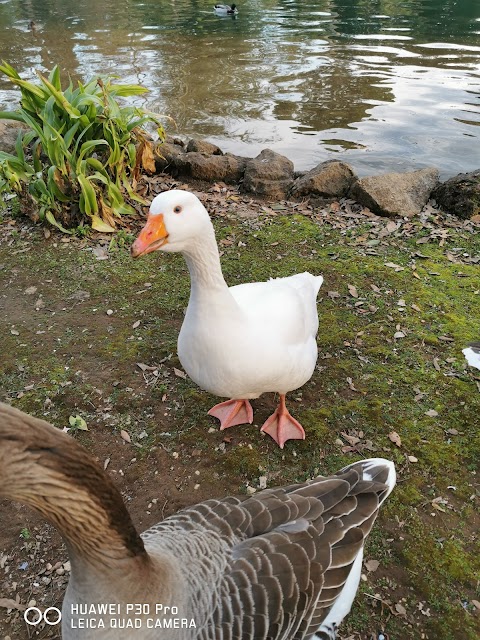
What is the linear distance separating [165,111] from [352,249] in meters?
7.02

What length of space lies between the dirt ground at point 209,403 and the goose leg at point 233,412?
7 centimetres

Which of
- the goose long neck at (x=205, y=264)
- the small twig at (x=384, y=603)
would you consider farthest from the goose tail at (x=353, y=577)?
the goose long neck at (x=205, y=264)

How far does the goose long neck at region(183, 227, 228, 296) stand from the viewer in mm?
2770

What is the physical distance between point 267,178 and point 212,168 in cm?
78

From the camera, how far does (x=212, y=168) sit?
6.83m

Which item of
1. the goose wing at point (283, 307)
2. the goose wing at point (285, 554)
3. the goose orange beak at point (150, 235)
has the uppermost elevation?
the goose orange beak at point (150, 235)

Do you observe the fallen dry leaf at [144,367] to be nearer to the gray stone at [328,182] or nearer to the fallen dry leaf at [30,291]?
the fallen dry leaf at [30,291]

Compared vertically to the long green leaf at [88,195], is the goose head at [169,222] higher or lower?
higher

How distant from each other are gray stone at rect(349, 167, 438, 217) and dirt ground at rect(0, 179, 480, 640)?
36 cm

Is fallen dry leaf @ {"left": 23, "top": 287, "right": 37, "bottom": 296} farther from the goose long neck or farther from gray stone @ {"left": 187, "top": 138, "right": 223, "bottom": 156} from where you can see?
gray stone @ {"left": 187, "top": 138, "right": 223, "bottom": 156}

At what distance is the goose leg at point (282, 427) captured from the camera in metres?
3.41

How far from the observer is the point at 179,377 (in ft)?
13.0

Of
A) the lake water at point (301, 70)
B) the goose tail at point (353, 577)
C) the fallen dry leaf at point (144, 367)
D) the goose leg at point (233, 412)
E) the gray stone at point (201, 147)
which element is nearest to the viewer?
the goose tail at point (353, 577)

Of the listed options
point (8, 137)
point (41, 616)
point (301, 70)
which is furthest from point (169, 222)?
point (301, 70)
